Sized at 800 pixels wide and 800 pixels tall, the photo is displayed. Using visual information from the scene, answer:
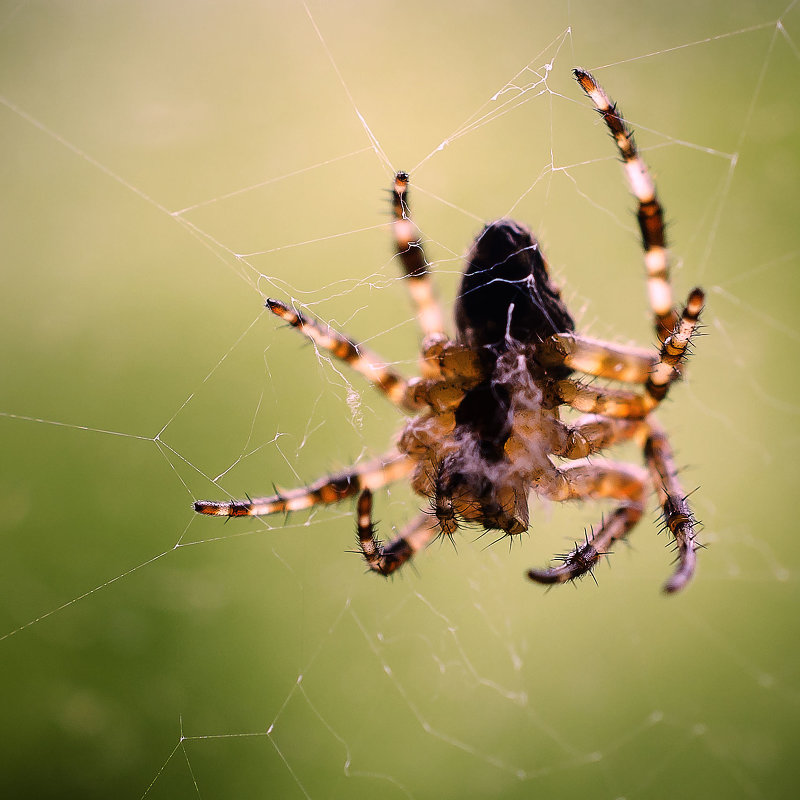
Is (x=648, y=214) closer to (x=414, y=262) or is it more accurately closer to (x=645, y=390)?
(x=645, y=390)

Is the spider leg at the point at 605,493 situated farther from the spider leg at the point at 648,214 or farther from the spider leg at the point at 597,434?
the spider leg at the point at 648,214

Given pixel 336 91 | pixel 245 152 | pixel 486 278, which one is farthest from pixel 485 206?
pixel 486 278

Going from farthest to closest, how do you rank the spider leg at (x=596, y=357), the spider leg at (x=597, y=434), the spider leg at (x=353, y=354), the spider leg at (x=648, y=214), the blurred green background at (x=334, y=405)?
1. the blurred green background at (x=334, y=405)
2. the spider leg at (x=597, y=434)
3. the spider leg at (x=596, y=357)
4. the spider leg at (x=353, y=354)
5. the spider leg at (x=648, y=214)

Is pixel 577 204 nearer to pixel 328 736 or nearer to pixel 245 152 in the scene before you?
pixel 245 152

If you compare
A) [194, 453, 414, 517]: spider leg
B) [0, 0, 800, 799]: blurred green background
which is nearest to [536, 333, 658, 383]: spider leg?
[194, 453, 414, 517]: spider leg

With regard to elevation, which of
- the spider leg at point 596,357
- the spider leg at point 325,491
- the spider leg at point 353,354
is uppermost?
the spider leg at point 353,354

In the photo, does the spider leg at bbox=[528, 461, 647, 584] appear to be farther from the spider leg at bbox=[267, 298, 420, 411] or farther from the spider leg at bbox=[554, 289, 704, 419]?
the spider leg at bbox=[267, 298, 420, 411]

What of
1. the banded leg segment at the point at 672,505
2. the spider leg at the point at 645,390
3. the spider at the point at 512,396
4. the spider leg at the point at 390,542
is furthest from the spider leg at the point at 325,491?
the banded leg segment at the point at 672,505

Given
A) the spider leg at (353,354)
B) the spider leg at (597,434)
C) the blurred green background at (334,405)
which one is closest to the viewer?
the spider leg at (353,354)
